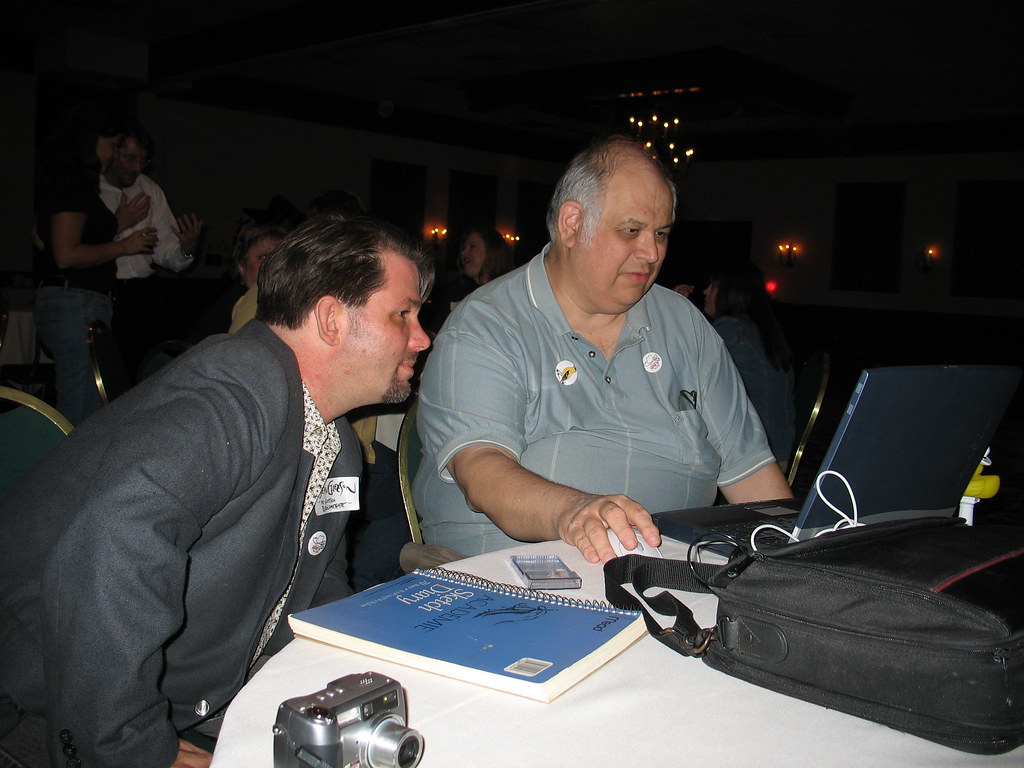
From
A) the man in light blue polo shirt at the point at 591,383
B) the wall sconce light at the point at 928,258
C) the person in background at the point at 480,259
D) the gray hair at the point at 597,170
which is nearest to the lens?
the man in light blue polo shirt at the point at 591,383

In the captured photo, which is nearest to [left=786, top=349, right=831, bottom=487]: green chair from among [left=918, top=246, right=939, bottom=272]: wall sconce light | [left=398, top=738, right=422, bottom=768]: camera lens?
[left=398, top=738, right=422, bottom=768]: camera lens

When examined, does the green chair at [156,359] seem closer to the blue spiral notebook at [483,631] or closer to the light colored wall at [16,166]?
the blue spiral notebook at [483,631]

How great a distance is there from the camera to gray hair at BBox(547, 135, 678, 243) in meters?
1.91

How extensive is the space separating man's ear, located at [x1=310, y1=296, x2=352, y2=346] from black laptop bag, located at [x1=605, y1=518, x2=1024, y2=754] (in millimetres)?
734

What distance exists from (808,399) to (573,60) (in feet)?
23.1

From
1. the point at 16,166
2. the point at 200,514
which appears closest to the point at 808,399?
the point at 200,514

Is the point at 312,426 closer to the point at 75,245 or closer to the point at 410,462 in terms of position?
the point at 410,462

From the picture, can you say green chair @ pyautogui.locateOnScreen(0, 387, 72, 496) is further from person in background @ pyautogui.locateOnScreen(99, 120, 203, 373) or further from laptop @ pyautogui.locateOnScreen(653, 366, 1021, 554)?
person in background @ pyautogui.locateOnScreen(99, 120, 203, 373)

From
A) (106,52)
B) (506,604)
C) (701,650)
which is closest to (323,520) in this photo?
(506,604)

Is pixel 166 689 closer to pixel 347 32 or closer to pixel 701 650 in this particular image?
pixel 701 650

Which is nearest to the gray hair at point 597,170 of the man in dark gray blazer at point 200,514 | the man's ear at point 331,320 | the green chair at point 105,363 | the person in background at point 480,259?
the man in dark gray blazer at point 200,514

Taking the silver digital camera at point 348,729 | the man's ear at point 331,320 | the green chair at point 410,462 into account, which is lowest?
the green chair at point 410,462

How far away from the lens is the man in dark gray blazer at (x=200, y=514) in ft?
3.19

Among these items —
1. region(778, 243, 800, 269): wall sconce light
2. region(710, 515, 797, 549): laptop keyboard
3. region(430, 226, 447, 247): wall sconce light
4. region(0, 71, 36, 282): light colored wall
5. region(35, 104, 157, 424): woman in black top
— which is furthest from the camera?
region(778, 243, 800, 269): wall sconce light
